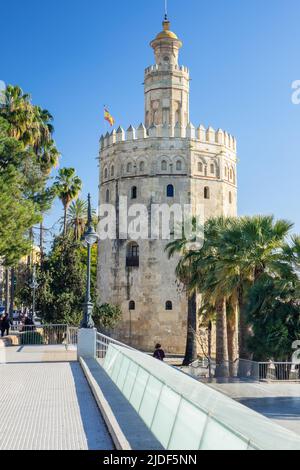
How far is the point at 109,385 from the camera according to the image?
10609mm

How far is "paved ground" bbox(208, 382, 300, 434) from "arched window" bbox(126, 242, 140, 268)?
81.5 feet

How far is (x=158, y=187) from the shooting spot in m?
43.2

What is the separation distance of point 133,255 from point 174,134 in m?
10.0

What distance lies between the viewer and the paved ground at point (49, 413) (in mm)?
6863

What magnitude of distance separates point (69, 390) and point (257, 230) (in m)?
13.3

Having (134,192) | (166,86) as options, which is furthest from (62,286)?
(166,86)

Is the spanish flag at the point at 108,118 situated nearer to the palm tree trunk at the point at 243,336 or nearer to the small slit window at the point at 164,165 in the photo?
the small slit window at the point at 164,165

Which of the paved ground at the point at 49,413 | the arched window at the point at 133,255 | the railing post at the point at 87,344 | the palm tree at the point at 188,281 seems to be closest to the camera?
the paved ground at the point at 49,413

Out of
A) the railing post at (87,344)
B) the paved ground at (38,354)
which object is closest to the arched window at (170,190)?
the paved ground at (38,354)

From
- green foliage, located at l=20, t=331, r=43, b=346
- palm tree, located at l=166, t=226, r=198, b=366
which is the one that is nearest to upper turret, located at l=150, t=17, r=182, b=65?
palm tree, located at l=166, t=226, r=198, b=366

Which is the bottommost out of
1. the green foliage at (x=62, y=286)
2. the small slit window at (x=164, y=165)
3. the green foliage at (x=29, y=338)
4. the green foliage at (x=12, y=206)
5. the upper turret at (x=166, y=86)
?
the green foliage at (x=29, y=338)

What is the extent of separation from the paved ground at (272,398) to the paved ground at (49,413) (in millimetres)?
4624

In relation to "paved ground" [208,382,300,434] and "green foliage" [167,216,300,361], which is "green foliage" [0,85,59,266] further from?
"paved ground" [208,382,300,434]
